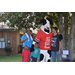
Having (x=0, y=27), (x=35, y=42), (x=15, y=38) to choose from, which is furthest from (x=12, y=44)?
(x=35, y=42)

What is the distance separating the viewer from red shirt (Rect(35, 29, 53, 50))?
15.5 ft

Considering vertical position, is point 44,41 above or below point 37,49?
above

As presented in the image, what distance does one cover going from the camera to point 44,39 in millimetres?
4754

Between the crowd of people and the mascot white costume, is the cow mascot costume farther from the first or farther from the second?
the crowd of people

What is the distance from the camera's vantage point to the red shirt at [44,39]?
473 centimetres

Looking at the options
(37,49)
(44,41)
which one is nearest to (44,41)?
(44,41)

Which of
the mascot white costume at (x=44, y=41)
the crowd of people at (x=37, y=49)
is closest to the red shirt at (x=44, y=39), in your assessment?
the mascot white costume at (x=44, y=41)

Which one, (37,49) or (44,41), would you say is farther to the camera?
(37,49)

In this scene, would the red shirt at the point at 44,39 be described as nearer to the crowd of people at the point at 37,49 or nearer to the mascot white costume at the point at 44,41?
the mascot white costume at the point at 44,41

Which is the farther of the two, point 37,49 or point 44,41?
point 37,49

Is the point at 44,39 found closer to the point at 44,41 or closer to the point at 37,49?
the point at 44,41

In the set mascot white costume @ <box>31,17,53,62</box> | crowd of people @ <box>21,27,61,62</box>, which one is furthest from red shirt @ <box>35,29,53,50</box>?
crowd of people @ <box>21,27,61,62</box>

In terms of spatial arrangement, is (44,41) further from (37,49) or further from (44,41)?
(37,49)

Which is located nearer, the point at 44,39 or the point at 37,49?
the point at 44,39
